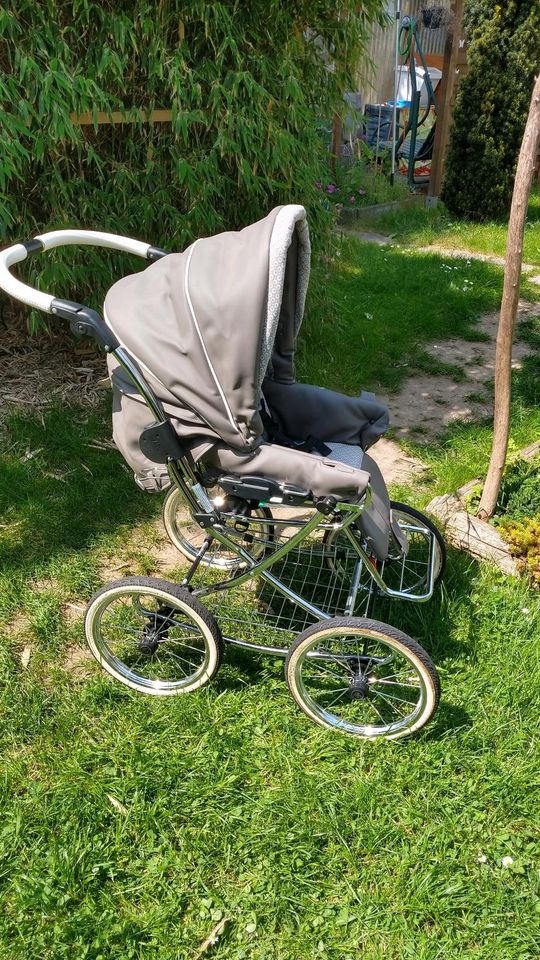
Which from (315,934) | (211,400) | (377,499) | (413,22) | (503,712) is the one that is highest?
(413,22)

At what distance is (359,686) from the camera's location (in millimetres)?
2535

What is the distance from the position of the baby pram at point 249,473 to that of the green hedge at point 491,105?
6925mm

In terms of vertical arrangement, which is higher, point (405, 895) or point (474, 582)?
point (474, 582)

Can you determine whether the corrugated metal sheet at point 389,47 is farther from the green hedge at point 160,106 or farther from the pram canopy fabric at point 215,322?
the pram canopy fabric at point 215,322

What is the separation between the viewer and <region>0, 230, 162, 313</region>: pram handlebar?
7.35 ft

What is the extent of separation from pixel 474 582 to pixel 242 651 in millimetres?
1057

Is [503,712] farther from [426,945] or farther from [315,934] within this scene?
[315,934]

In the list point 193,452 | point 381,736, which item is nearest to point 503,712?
point 381,736

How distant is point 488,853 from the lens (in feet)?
7.36

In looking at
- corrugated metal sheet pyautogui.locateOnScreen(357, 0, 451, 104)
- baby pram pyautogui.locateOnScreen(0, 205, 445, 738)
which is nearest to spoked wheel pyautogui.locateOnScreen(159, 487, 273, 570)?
baby pram pyautogui.locateOnScreen(0, 205, 445, 738)

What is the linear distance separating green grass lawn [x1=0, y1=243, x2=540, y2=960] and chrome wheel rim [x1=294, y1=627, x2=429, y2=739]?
8cm

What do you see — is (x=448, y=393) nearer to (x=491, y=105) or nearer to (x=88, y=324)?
(x=88, y=324)

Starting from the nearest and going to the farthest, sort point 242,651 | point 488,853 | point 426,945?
point 426,945 < point 488,853 < point 242,651

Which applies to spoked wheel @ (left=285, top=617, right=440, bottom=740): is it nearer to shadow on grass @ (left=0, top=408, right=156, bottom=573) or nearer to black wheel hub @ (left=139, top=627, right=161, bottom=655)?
black wheel hub @ (left=139, top=627, right=161, bottom=655)
